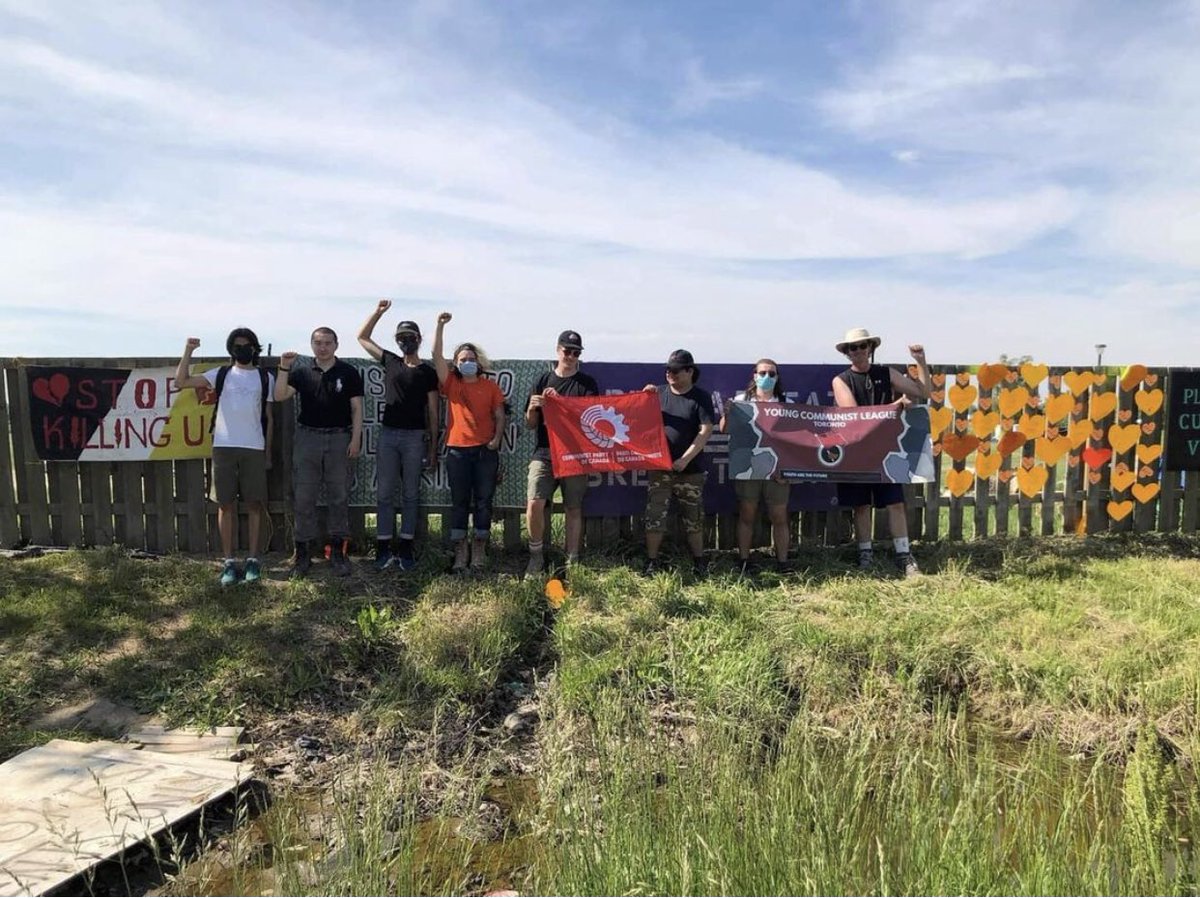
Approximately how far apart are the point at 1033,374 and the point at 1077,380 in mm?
490

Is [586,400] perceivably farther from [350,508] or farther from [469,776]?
[469,776]

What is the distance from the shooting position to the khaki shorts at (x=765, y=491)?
6.59 meters

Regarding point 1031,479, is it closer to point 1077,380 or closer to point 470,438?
point 1077,380

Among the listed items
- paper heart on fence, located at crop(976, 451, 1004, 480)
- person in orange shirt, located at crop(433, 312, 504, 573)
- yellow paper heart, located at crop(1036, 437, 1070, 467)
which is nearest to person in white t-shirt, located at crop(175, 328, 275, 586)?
person in orange shirt, located at crop(433, 312, 504, 573)

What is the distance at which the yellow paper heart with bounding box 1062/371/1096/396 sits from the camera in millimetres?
7242

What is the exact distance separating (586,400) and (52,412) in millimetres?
4784

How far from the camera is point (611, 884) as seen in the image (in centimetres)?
239

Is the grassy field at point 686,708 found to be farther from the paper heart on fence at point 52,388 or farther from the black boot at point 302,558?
the paper heart on fence at point 52,388

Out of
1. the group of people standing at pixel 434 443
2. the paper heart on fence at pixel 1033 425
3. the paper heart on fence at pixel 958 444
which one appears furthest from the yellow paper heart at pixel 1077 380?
the group of people standing at pixel 434 443

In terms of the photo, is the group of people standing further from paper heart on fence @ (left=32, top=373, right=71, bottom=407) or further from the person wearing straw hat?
paper heart on fence @ (left=32, top=373, right=71, bottom=407)

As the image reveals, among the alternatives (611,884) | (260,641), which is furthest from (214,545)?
(611,884)

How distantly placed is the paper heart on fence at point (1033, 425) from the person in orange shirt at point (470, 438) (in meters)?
4.92

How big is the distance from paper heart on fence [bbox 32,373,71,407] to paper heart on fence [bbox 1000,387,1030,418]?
28.2 feet

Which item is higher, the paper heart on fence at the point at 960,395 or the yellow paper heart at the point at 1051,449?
the paper heart on fence at the point at 960,395
